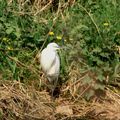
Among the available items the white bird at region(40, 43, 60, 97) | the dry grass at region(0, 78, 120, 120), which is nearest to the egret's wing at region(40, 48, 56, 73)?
the white bird at region(40, 43, 60, 97)

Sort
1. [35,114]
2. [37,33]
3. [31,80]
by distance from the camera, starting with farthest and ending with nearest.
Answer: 1. [37,33]
2. [31,80]
3. [35,114]

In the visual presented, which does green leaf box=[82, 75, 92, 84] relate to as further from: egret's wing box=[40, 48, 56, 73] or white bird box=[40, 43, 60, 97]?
egret's wing box=[40, 48, 56, 73]

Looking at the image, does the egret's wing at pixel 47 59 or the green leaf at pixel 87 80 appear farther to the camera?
the green leaf at pixel 87 80

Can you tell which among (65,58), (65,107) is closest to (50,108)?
(65,107)

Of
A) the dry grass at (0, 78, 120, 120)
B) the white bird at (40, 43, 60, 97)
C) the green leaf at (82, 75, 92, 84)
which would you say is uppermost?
the white bird at (40, 43, 60, 97)

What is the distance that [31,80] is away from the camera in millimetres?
4938

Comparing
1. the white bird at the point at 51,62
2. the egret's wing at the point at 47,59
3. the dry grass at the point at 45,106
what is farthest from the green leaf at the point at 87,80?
the egret's wing at the point at 47,59

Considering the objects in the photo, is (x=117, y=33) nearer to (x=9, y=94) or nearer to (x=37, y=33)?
(x=37, y=33)

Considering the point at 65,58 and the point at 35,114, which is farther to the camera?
the point at 65,58

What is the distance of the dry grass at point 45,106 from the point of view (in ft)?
15.0

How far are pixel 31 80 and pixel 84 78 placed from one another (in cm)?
51

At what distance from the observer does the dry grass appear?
4559 millimetres

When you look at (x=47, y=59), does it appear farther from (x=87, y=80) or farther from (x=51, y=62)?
(x=87, y=80)

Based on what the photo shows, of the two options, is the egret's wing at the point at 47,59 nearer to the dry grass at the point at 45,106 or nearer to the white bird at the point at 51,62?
the white bird at the point at 51,62
